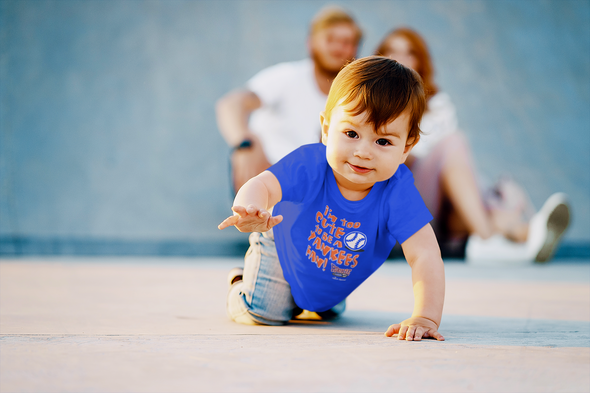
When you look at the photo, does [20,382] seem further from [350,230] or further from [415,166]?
[415,166]

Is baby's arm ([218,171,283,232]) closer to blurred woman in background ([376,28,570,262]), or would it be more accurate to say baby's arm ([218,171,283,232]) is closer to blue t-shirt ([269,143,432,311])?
blue t-shirt ([269,143,432,311])

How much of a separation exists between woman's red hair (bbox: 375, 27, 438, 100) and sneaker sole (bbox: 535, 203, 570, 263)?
1308 millimetres

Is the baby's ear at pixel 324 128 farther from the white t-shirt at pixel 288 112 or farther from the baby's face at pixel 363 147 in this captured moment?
the white t-shirt at pixel 288 112

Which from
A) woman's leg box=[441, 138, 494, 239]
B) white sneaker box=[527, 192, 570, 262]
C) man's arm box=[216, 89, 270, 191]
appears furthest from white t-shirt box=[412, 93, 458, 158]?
man's arm box=[216, 89, 270, 191]

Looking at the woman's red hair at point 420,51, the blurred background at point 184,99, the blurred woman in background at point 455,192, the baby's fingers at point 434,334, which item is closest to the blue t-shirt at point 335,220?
the baby's fingers at point 434,334

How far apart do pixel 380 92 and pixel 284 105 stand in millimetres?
2861

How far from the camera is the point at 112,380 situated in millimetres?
637

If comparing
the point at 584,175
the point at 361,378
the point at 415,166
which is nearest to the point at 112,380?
the point at 361,378

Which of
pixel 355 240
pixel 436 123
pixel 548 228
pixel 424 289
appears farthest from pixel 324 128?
pixel 436 123

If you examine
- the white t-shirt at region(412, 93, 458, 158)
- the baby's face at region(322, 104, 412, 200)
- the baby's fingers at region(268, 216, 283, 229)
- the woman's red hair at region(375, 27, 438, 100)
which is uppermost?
the woman's red hair at region(375, 27, 438, 100)

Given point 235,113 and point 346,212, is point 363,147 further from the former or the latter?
point 235,113

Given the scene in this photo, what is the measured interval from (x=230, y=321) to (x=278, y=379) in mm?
609

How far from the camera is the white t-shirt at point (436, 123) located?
12.9 ft

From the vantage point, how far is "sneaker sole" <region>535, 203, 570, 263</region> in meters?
3.20
